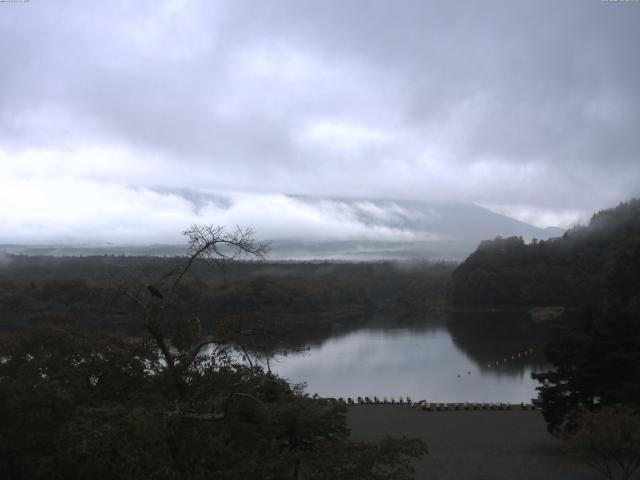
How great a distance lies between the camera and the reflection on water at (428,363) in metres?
22.9

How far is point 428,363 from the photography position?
97.8 ft

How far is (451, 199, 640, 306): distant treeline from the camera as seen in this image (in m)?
58.0

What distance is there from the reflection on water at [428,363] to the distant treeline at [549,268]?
14.5 metres

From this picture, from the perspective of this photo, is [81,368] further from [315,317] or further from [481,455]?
[315,317]

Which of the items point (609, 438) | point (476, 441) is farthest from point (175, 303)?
point (476, 441)

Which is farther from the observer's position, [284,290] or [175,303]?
[284,290]

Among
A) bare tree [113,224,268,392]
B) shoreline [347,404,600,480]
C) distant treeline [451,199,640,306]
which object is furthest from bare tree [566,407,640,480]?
distant treeline [451,199,640,306]

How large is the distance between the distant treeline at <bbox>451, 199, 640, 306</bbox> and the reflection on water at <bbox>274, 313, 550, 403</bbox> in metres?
14.5

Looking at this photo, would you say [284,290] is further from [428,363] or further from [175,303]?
[175,303]

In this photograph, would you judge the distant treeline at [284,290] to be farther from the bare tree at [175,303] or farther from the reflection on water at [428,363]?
the bare tree at [175,303]

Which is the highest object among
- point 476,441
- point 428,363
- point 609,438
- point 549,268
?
point 549,268

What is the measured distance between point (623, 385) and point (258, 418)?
8.71 meters

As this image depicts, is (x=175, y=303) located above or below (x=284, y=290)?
above

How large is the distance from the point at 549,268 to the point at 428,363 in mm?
36365
